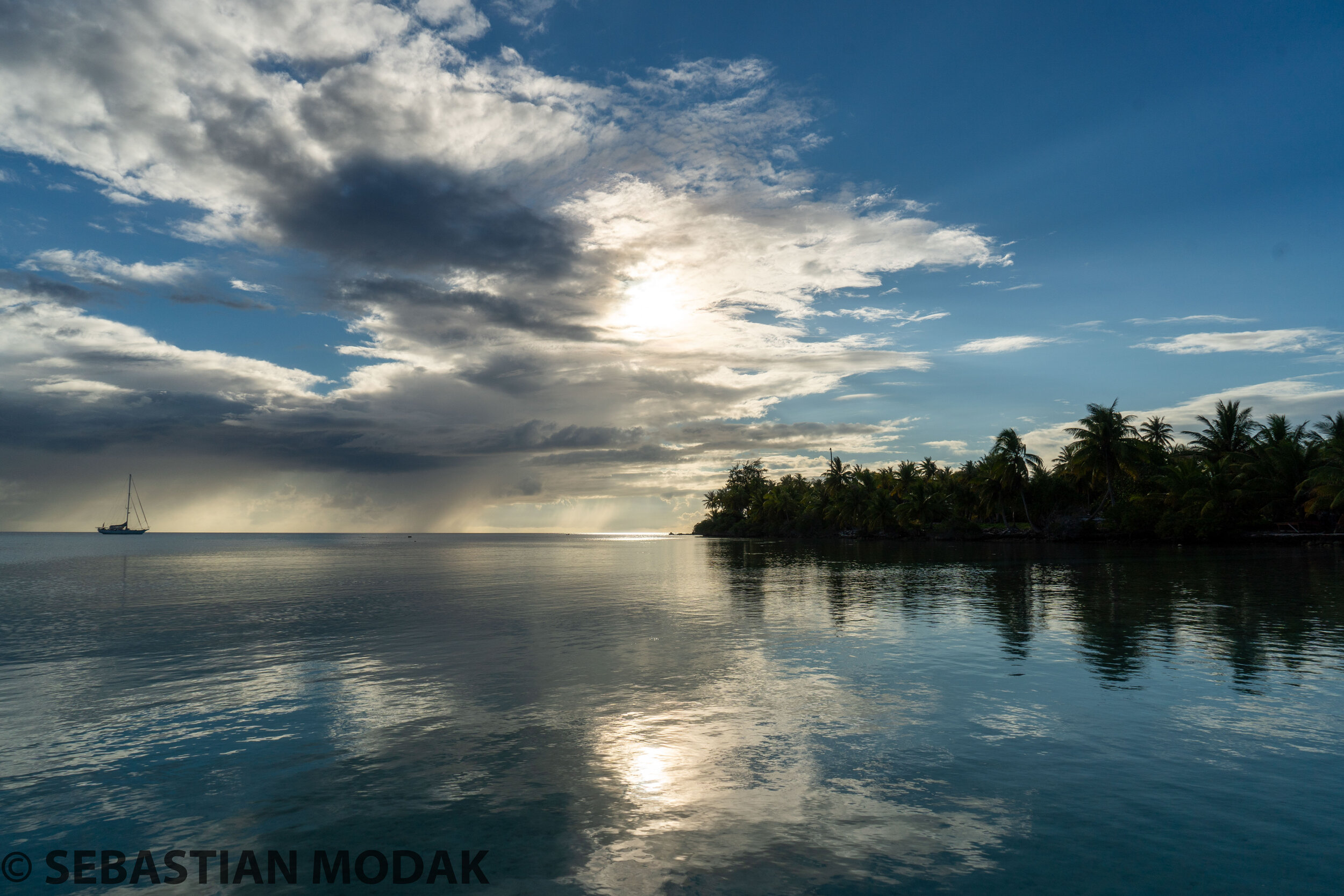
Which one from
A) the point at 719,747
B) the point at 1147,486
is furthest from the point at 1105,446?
the point at 719,747

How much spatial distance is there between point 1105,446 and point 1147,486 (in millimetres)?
7663

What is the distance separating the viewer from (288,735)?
14539 mm

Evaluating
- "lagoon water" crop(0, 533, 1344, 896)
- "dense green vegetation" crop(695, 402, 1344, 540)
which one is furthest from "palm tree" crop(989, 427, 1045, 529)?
"lagoon water" crop(0, 533, 1344, 896)

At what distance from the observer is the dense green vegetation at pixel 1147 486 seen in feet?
250

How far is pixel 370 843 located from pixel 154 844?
3.09 m

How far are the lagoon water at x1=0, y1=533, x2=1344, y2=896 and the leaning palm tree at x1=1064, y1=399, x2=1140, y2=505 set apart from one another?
6587 cm

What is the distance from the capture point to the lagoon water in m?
8.96

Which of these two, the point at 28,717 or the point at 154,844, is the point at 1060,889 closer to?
the point at 154,844
